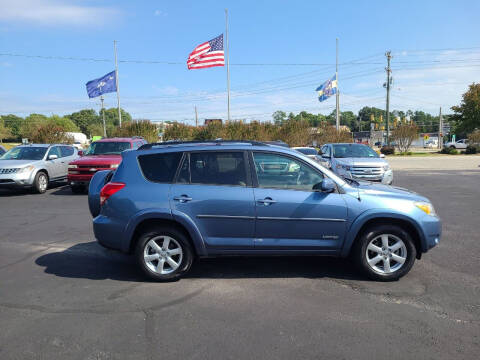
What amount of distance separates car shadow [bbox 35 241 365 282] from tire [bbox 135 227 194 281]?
25cm

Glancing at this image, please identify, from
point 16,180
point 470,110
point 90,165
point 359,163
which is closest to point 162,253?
point 90,165

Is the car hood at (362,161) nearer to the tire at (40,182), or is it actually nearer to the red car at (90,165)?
the red car at (90,165)

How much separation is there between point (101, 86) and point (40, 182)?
2203cm

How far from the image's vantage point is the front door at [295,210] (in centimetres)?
452

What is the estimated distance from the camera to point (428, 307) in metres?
3.92

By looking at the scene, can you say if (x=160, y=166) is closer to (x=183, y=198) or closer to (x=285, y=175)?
(x=183, y=198)

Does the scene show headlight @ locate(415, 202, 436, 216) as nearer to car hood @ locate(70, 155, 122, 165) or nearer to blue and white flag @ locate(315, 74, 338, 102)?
car hood @ locate(70, 155, 122, 165)

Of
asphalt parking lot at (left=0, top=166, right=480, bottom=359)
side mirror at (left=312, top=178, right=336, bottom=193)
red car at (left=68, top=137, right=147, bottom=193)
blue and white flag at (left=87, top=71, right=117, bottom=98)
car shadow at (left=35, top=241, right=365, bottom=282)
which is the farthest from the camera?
blue and white flag at (left=87, top=71, right=117, bottom=98)

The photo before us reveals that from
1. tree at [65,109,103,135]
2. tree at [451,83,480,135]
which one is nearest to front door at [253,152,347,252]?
tree at [451,83,480,135]

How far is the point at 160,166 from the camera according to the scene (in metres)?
4.76

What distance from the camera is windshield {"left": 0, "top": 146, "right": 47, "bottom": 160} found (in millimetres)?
13273

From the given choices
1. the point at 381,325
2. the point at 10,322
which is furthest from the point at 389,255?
the point at 10,322

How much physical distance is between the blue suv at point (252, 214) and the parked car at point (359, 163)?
7.15m

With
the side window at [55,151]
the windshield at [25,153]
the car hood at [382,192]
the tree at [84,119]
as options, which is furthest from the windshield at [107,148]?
the tree at [84,119]
